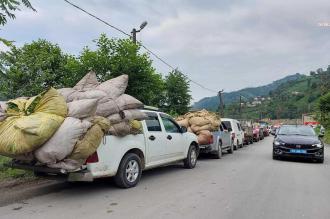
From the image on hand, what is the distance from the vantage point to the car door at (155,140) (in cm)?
962

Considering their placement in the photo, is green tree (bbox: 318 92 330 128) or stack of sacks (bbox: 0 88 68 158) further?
green tree (bbox: 318 92 330 128)

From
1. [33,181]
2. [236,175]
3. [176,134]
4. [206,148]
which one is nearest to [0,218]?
[33,181]

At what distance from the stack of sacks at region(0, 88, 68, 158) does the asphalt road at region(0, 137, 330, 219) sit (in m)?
1.06

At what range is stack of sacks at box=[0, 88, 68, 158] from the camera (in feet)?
22.8

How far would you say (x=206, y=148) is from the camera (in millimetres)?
15703

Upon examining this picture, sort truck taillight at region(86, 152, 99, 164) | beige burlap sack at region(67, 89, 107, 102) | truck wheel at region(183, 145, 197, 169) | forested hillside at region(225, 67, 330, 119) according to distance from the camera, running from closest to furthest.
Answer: truck taillight at region(86, 152, 99, 164) < beige burlap sack at region(67, 89, 107, 102) < truck wheel at region(183, 145, 197, 169) < forested hillside at region(225, 67, 330, 119)

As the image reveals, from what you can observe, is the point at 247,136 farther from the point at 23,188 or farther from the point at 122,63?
the point at 23,188

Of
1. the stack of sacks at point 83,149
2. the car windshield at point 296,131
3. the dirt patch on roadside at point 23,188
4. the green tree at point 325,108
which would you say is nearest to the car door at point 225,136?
the car windshield at point 296,131

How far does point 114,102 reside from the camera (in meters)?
8.47

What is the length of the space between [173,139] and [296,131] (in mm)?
7632

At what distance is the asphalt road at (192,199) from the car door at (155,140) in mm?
588

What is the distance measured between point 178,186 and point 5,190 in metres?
3.74

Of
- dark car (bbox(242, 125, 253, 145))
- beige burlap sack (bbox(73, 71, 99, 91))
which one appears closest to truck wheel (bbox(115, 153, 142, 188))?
beige burlap sack (bbox(73, 71, 99, 91))

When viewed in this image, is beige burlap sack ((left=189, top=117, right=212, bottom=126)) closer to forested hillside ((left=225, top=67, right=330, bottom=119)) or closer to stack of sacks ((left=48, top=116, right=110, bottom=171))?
stack of sacks ((left=48, top=116, right=110, bottom=171))
